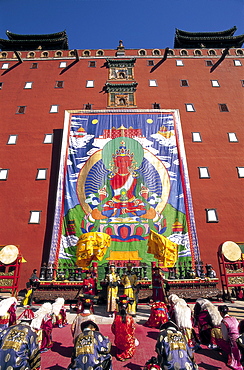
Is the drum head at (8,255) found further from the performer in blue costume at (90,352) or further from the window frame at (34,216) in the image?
the performer in blue costume at (90,352)

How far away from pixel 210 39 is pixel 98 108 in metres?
15.2

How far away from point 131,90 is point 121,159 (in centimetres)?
674

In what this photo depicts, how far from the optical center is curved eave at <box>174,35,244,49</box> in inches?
939

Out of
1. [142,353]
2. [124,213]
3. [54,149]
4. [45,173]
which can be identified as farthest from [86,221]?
[142,353]

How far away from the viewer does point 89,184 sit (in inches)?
548

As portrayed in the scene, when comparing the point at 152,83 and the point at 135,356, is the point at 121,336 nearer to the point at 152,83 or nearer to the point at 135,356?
the point at 135,356

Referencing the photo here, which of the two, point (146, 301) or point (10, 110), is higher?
point (10, 110)

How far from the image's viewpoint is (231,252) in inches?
416

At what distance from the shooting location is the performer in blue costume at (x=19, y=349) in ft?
11.6

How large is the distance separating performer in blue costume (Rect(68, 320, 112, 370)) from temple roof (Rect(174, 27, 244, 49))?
88.1 feet

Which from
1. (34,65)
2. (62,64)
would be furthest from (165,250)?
(34,65)

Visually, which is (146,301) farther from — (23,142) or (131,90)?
(131,90)

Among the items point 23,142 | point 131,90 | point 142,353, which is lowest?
point 142,353

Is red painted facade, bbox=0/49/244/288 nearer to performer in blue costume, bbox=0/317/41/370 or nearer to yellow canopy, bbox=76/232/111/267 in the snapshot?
yellow canopy, bbox=76/232/111/267
